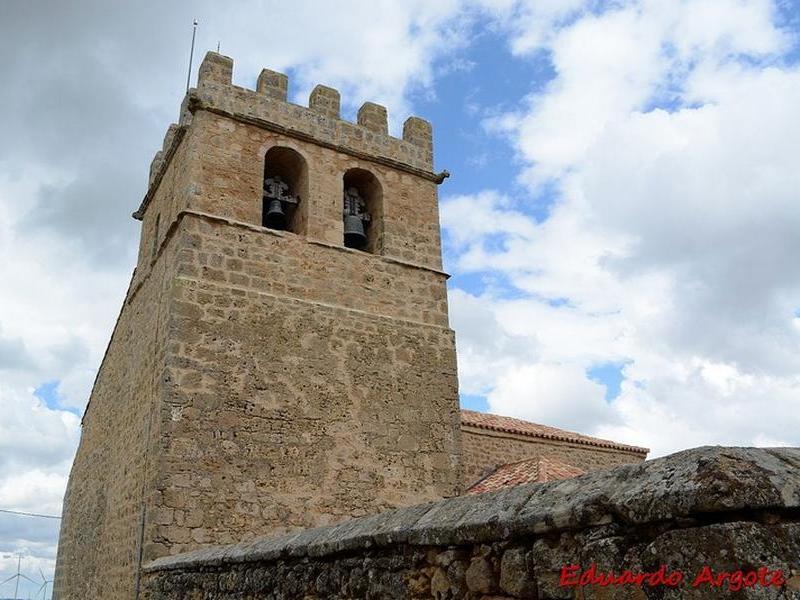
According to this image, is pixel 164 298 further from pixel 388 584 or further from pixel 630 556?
pixel 630 556

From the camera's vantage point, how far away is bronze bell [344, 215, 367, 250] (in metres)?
9.66

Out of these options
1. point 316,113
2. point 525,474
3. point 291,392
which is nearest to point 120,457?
point 291,392

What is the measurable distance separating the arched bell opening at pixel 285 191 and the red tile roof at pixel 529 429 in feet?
18.8

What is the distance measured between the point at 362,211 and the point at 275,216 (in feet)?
5.01

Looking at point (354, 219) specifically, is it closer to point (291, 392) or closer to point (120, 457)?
point (291, 392)

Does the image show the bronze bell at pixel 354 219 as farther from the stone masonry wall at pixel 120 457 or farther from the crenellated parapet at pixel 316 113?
the stone masonry wall at pixel 120 457

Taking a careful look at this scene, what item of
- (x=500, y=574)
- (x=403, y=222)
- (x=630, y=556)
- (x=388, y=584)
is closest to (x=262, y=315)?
(x=403, y=222)

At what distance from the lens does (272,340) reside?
820cm

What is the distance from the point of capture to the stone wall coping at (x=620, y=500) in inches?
63.8

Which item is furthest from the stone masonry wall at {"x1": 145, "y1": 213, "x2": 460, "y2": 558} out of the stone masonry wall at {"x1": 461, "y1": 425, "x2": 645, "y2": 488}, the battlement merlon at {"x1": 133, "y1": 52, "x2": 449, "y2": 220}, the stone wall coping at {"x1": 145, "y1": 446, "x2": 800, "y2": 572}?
the stone wall coping at {"x1": 145, "y1": 446, "x2": 800, "y2": 572}

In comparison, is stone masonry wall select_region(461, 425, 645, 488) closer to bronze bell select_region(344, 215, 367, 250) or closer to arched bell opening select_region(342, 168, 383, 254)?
arched bell opening select_region(342, 168, 383, 254)

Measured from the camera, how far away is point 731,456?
5.61ft

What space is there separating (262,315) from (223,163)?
226 centimetres

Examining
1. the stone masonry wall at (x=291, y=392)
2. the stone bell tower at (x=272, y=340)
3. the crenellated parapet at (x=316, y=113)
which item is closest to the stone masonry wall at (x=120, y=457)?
the stone bell tower at (x=272, y=340)
